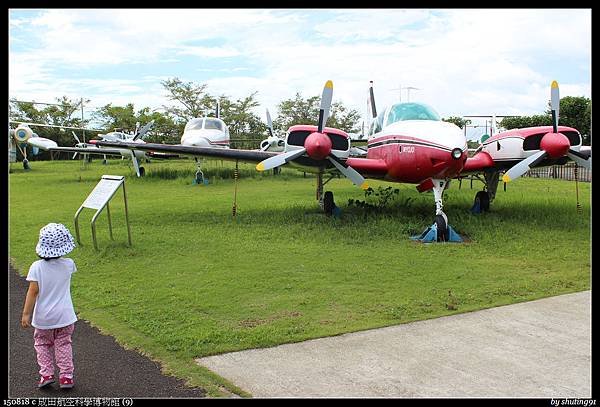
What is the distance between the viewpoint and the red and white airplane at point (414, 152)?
11.0 metres

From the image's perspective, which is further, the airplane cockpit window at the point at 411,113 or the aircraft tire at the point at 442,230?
the airplane cockpit window at the point at 411,113

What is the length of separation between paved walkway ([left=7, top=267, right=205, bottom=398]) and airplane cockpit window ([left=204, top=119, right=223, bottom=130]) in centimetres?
Answer: 2029

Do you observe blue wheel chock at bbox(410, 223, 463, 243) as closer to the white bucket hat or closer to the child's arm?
the white bucket hat

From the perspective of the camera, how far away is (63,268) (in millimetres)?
4488

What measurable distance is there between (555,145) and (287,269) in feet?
21.4

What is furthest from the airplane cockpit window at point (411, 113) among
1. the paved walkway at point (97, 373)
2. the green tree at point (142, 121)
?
the green tree at point (142, 121)

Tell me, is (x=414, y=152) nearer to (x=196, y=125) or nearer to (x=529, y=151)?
(x=529, y=151)

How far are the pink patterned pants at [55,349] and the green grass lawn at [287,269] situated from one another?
2.69 feet

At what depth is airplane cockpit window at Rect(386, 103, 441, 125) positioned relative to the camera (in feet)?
39.1

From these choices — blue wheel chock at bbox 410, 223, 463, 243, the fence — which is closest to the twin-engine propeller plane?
blue wheel chock at bbox 410, 223, 463, 243

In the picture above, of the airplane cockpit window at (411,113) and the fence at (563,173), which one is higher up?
the airplane cockpit window at (411,113)

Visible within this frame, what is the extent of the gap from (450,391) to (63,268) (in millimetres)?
3192

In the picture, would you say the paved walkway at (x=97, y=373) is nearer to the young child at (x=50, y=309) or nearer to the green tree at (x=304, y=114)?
the young child at (x=50, y=309)
